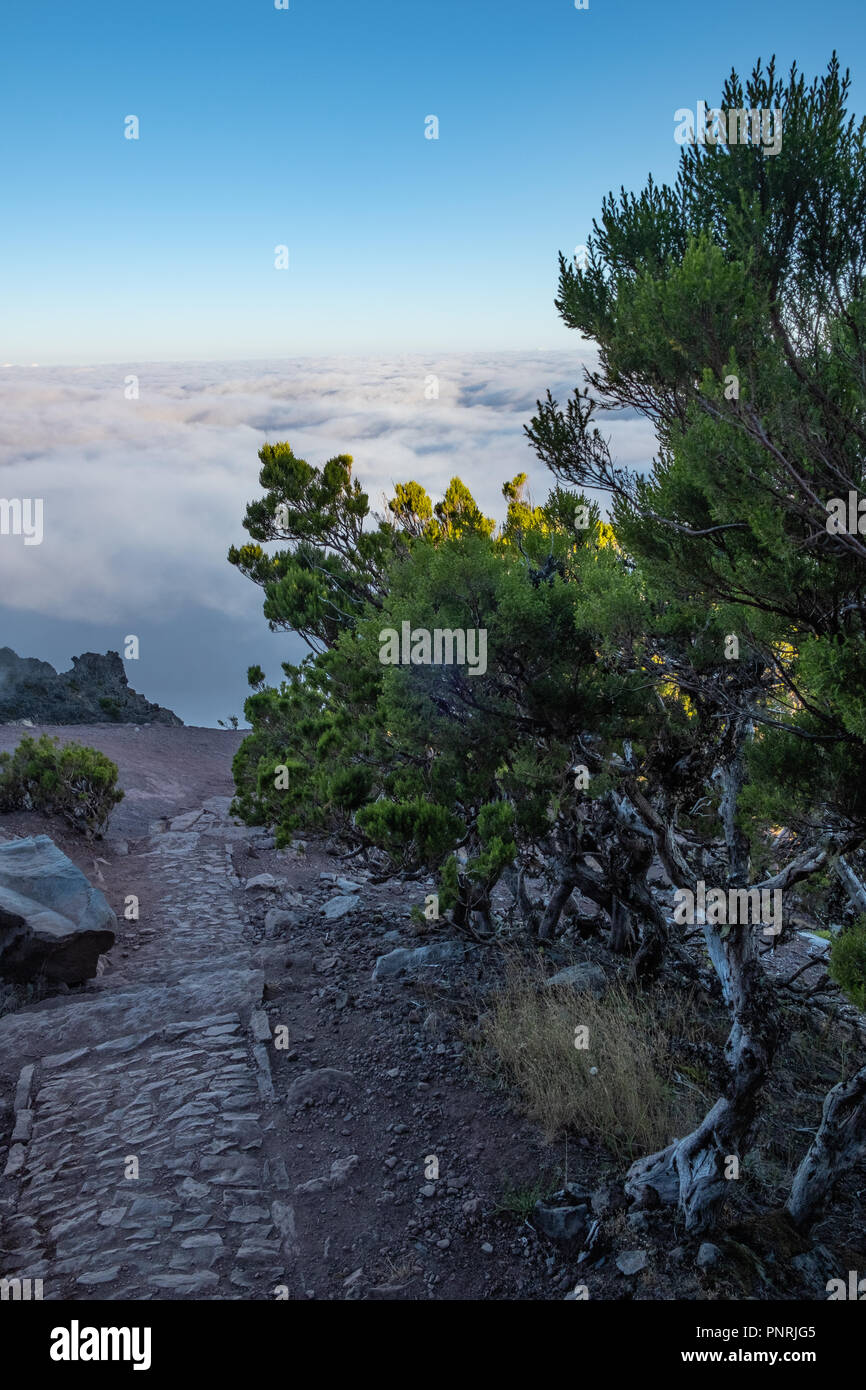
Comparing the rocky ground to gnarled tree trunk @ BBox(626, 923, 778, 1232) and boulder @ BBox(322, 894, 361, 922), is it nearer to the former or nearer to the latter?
gnarled tree trunk @ BBox(626, 923, 778, 1232)

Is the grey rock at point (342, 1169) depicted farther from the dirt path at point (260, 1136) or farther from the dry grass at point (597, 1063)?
the dry grass at point (597, 1063)

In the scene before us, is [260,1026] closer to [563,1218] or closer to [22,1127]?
[22,1127]

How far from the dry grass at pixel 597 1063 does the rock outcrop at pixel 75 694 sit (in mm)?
24061

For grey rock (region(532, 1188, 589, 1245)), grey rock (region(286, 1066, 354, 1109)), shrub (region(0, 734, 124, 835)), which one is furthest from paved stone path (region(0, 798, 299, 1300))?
shrub (region(0, 734, 124, 835))

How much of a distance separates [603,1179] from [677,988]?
3.47 metres

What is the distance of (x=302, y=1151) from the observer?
6262mm

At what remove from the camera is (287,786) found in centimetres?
808

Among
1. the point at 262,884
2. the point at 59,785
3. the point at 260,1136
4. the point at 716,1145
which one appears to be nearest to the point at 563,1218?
the point at 716,1145

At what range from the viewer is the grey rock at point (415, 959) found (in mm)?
9227

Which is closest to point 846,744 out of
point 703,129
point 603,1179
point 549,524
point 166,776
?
point 603,1179

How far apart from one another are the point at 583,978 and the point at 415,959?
2.11 metres

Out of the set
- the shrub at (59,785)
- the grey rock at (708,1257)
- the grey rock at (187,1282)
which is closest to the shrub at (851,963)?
the grey rock at (708,1257)

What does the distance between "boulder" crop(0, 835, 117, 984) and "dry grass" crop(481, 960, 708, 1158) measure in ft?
16.6
